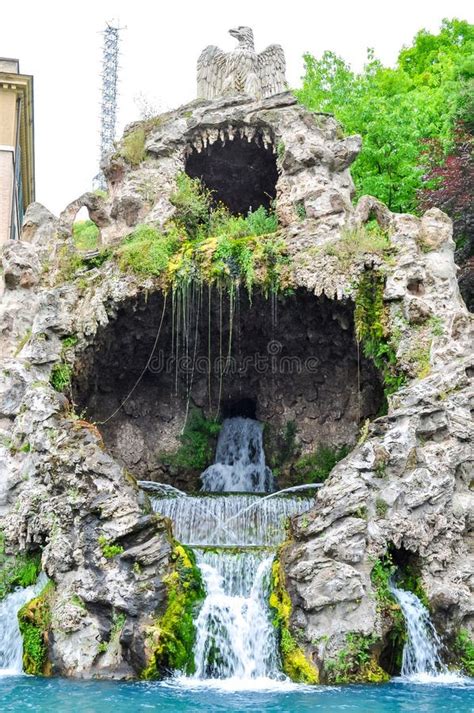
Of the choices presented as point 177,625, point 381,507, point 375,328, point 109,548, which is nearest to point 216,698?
point 177,625

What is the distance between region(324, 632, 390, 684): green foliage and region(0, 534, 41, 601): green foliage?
4.57m

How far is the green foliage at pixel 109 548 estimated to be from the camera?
33.8ft

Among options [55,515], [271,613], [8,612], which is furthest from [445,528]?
[8,612]

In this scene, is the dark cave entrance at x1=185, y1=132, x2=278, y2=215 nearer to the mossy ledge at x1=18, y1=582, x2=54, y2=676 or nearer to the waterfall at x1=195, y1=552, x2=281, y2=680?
the waterfall at x1=195, y1=552, x2=281, y2=680

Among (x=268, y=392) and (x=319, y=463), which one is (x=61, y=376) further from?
(x=319, y=463)

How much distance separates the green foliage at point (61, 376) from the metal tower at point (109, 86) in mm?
36866

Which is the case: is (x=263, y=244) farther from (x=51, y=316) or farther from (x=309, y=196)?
(x=51, y=316)

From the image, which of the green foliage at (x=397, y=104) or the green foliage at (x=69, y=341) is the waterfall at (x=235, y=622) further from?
the green foliage at (x=397, y=104)

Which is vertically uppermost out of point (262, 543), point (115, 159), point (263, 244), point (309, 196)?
point (115, 159)

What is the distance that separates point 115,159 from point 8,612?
10.7 meters

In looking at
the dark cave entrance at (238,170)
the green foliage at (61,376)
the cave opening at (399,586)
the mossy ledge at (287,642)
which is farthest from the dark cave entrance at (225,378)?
the mossy ledge at (287,642)

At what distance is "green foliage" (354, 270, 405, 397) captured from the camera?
13367 millimetres

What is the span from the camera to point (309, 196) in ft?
53.3

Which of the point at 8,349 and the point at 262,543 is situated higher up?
the point at 8,349
